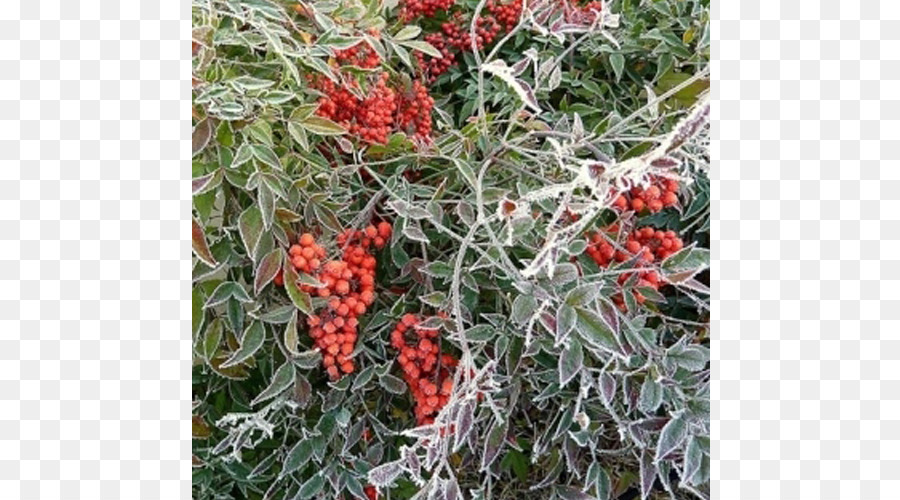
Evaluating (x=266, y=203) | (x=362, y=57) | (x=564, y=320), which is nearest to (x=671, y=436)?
(x=564, y=320)

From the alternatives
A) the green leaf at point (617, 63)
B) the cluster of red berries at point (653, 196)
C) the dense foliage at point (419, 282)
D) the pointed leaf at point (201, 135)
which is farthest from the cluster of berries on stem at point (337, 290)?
the green leaf at point (617, 63)

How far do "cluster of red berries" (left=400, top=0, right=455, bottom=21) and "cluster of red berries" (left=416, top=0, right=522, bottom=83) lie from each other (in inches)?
1.2

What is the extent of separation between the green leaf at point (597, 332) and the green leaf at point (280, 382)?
0.83ft

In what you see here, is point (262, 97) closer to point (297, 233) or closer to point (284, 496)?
point (297, 233)

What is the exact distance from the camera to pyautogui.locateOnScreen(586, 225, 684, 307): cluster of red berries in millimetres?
758

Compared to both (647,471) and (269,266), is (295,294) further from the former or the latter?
(647,471)

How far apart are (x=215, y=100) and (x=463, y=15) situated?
0.60 m

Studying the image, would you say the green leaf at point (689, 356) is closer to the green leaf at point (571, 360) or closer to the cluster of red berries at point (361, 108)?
the green leaf at point (571, 360)

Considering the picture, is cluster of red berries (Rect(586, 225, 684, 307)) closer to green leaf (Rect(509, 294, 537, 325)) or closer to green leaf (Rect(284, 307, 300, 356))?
green leaf (Rect(509, 294, 537, 325))

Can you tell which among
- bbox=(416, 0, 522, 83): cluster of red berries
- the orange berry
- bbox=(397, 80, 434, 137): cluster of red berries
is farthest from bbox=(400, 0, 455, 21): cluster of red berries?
the orange berry

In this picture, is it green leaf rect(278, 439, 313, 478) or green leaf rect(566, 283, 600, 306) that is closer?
green leaf rect(566, 283, 600, 306)

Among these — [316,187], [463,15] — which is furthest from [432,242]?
[463,15]

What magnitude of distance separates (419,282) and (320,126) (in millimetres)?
172
